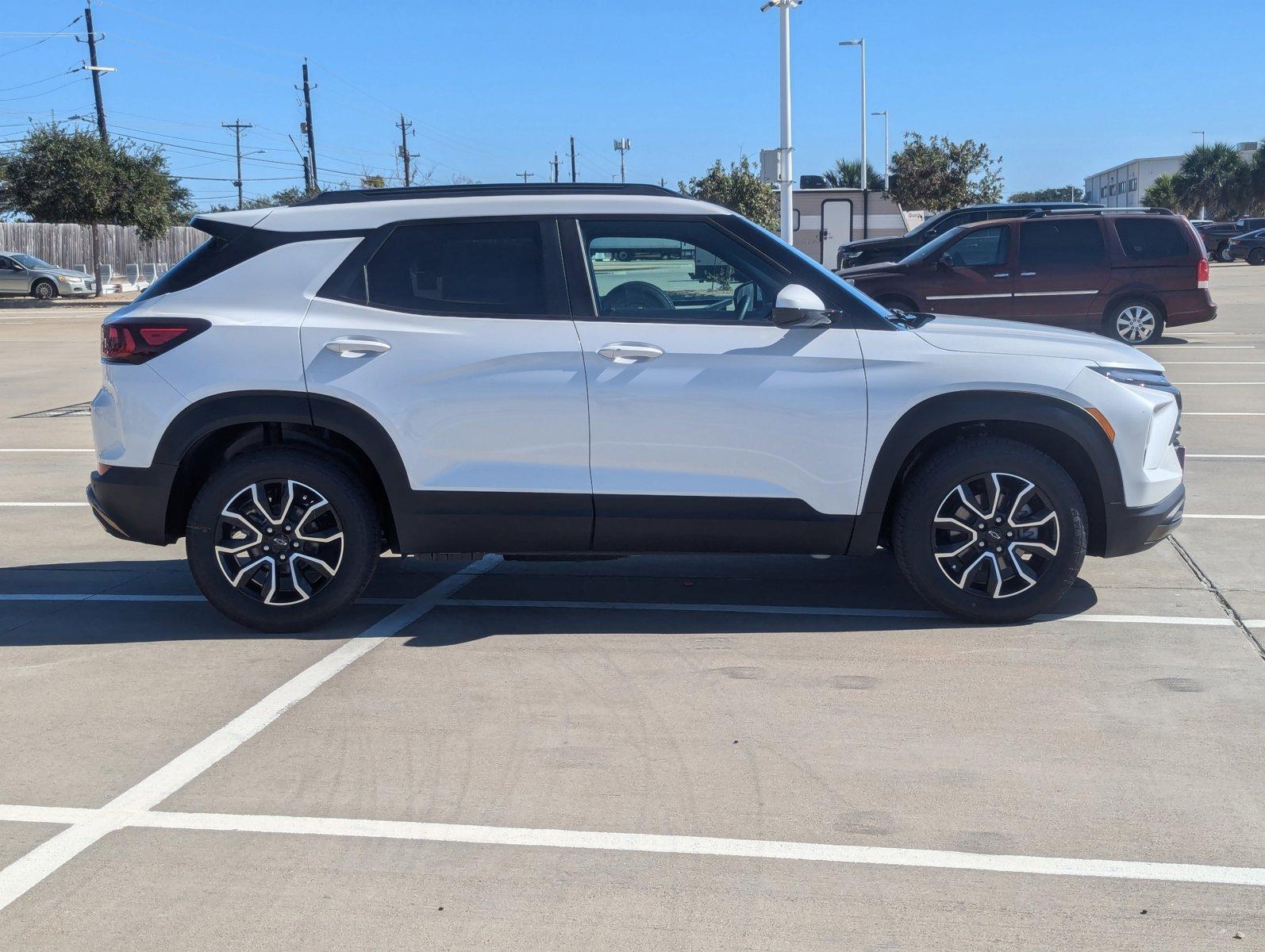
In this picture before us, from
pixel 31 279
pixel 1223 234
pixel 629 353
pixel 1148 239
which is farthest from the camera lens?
pixel 1223 234

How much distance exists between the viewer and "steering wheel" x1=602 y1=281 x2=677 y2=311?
5.52 metres

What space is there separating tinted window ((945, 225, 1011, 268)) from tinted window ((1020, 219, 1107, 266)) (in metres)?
0.25

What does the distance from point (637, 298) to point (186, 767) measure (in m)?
2.61

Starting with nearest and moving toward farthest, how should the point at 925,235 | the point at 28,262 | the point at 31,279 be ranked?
the point at 925,235
the point at 31,279
the point at 28,262

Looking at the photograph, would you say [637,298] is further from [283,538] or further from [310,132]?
[310,132]

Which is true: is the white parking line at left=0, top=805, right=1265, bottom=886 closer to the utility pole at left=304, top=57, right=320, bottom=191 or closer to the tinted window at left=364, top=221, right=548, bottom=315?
the tinted window at left=364, top=221, right=548, bottom=315

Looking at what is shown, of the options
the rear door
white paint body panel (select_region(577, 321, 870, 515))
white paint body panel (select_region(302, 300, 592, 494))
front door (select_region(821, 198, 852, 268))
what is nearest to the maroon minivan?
the rear door

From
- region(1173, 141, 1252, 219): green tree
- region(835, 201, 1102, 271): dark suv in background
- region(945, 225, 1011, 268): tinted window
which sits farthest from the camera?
region(1173, 141, 1252, 219): green tree

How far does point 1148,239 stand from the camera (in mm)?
17344

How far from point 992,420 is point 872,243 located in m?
18.8

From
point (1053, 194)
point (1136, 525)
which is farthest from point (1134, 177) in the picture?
point (1136, 525)

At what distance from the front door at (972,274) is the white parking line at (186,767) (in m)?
12.6

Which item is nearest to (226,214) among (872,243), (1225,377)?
(1225,377)

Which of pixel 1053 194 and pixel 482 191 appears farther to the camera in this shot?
pixel 1053 194
